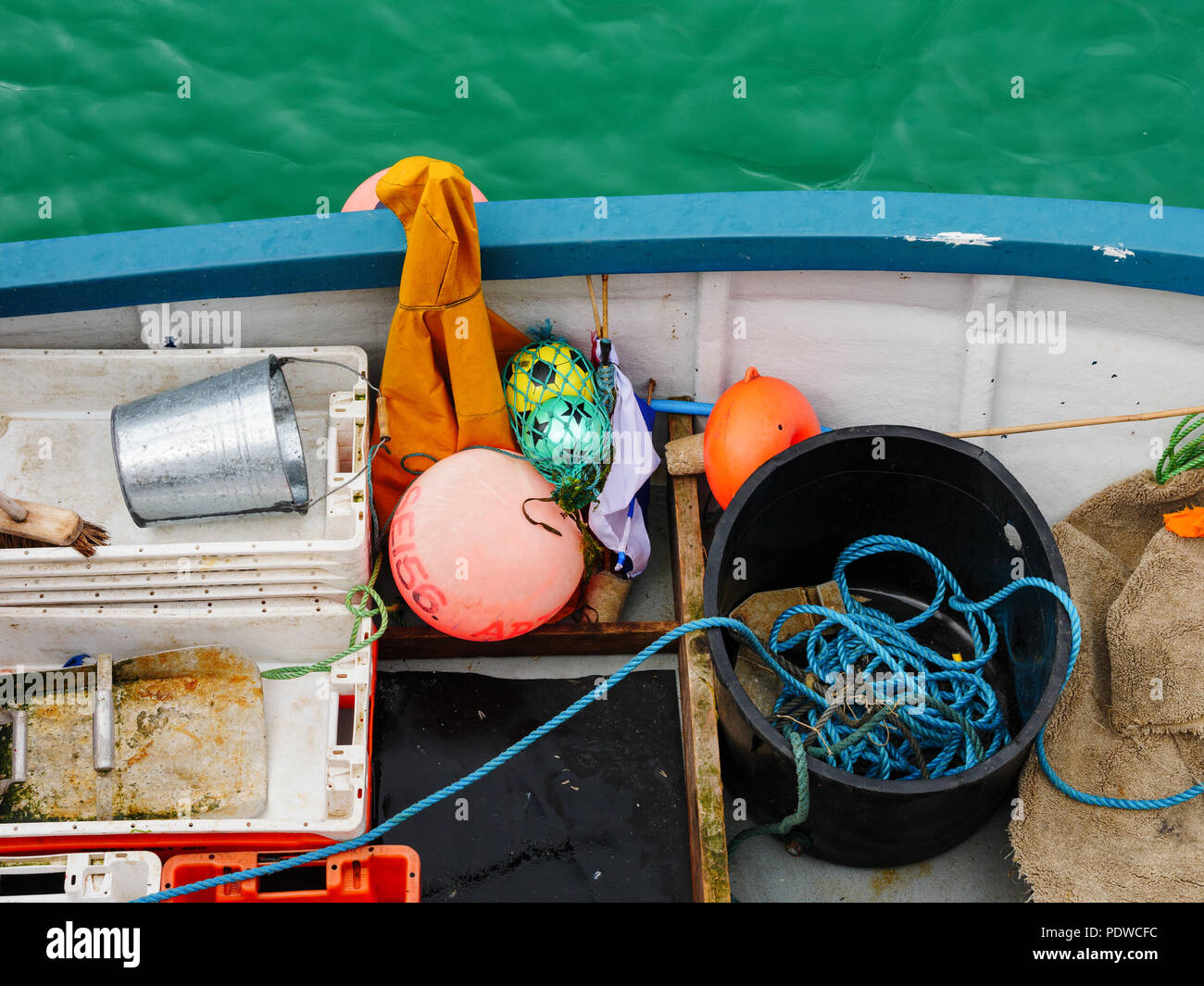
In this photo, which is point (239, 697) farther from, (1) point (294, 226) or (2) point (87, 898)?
(1) point (294, 226)

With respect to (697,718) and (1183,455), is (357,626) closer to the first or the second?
(697,718)

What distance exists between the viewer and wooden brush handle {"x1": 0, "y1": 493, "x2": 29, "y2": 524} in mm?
2676

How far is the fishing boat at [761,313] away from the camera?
9.45ft

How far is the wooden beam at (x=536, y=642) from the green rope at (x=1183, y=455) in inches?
58.9

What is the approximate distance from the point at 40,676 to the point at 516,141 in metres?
3.11

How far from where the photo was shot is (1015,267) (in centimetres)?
291

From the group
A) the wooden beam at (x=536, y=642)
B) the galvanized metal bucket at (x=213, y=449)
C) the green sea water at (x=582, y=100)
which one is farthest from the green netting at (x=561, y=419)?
the green sea water at (x=582, y=100)

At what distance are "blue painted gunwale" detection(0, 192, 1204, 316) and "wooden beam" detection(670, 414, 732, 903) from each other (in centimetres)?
69

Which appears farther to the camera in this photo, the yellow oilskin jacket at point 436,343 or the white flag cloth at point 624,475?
the white flag cloth at point 624,475

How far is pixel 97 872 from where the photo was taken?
8.11ft

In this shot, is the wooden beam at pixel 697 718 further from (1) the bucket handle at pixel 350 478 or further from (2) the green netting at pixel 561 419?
(1) the bucket handle at pixel 350 478

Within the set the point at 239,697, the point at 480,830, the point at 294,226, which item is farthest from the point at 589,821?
the point at 294,226

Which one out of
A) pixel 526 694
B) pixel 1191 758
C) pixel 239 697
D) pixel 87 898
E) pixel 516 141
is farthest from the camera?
pixel 516 141

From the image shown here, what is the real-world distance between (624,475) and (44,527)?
158 cm
